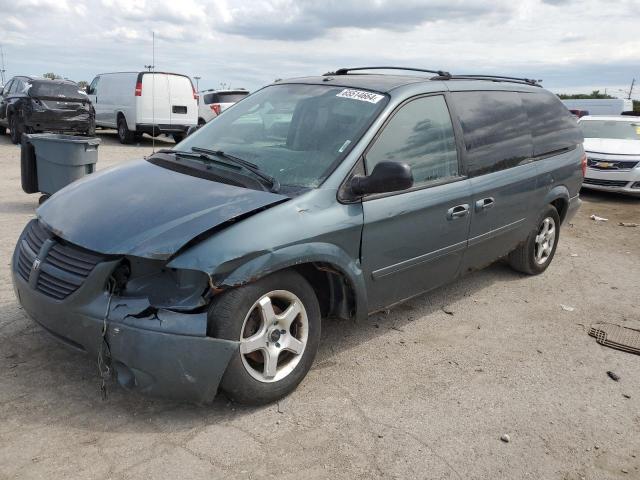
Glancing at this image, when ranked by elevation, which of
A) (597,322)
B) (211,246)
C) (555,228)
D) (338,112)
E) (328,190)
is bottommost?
(597,322)

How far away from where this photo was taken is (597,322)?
4.81 meters

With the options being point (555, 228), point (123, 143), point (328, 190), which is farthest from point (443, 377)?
point (123, 143)

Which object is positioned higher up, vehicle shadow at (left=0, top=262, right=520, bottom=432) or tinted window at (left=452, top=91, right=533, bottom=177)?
tinted window at (left=452, top=91, right=533, bottom=177)

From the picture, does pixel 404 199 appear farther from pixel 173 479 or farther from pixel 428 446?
pixel 173 479

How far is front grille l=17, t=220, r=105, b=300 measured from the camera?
296 centimetres

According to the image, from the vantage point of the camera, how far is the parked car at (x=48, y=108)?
1483cm

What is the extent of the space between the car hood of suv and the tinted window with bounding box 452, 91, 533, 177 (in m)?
6.68

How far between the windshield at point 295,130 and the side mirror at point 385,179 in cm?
24

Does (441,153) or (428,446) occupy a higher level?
(441,153)

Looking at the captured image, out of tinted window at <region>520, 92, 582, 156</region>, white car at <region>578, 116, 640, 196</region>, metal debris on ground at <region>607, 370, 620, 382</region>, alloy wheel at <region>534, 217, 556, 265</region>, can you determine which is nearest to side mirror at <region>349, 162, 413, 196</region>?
metal debris on ground at <region>607, 370, 620, 382</region>

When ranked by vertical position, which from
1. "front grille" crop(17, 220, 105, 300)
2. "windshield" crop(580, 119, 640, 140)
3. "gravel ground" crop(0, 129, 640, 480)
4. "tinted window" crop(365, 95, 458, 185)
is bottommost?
"gravel ground" crop(0, 129, 640, 480)

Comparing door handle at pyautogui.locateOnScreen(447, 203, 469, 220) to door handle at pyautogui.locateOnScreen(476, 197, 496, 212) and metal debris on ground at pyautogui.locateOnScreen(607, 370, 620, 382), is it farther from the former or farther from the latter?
metal debris on ground at pyautogui.locateOnScreen(607, 370, 620, 382)

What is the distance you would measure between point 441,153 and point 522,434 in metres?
1.97

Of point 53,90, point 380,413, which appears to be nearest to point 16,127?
point 53,90
